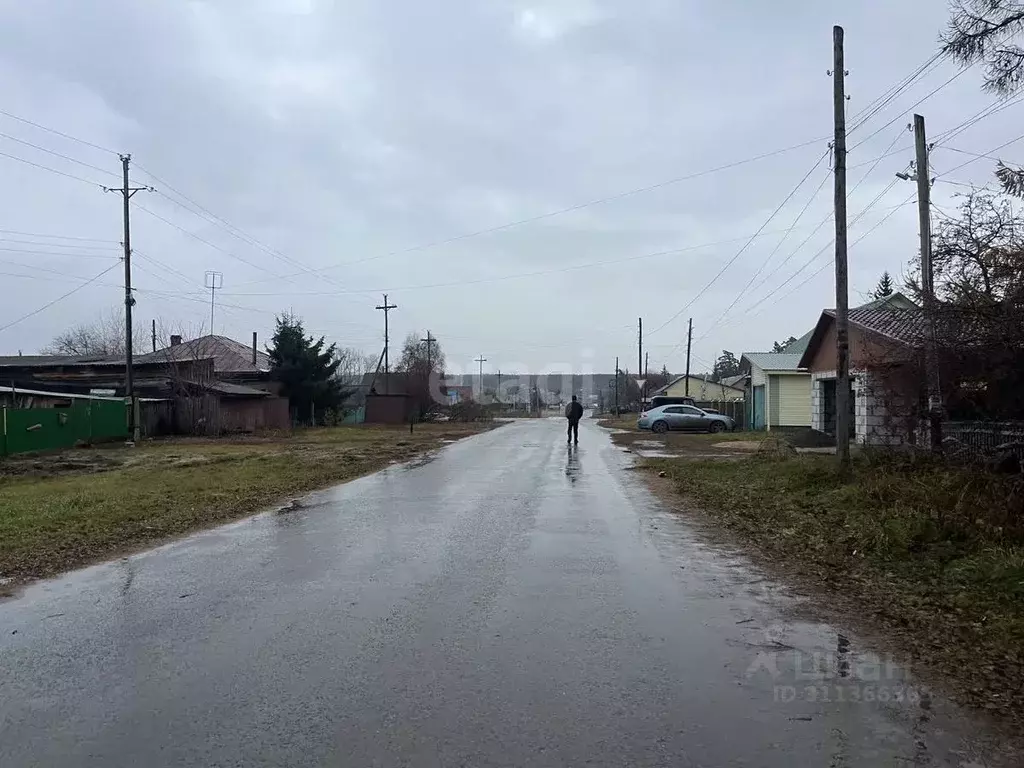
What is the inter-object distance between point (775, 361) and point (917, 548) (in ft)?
111

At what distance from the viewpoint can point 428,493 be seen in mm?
14766

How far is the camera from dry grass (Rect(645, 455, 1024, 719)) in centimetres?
556

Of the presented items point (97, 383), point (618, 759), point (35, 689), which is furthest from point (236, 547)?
point (97, 383)

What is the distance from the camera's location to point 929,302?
1281 cm

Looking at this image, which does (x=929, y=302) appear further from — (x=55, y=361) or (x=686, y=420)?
(x=55, y=361)

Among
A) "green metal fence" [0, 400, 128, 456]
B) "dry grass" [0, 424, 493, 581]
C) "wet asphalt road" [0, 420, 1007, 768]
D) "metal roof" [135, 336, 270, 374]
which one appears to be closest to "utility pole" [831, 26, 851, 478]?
"wet asphalt road" [0, 420, 1007, 768]

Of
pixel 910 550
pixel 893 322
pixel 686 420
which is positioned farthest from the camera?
pixel 686 420

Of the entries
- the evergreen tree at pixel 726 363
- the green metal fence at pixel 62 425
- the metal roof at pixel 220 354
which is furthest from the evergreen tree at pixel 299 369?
the evergreen tree at pixel 726 363

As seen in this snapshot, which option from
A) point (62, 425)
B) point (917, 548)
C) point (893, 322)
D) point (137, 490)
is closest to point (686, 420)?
point (893, 322)

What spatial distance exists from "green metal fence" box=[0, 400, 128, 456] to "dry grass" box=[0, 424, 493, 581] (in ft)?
3.81

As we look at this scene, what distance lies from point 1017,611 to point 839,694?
242cm

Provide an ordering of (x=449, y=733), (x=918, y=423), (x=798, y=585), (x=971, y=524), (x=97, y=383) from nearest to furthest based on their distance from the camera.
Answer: (x=449, y=733), (x=798, y=585), (x=971, y=524), (x=918, y=423), (x=97, y=383)

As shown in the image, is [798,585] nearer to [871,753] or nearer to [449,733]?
[871,753]

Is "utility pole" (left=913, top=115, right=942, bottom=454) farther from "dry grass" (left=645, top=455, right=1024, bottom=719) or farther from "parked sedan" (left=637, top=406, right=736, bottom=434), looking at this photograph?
"parked sedan" (left=637, top=406, right=736, bottom=434)
